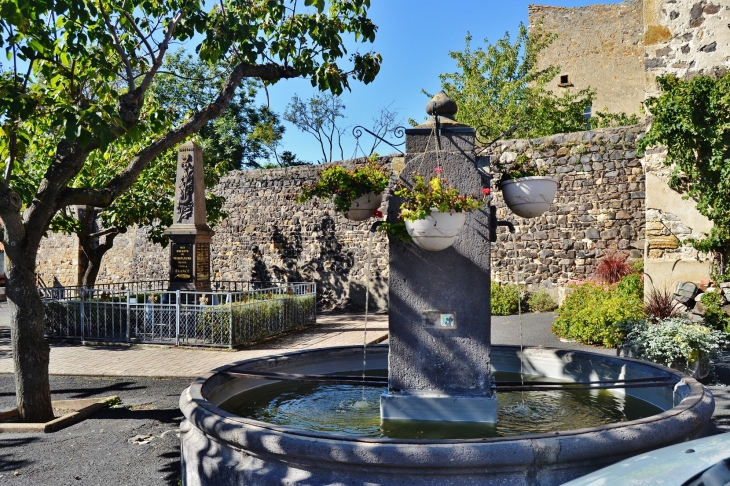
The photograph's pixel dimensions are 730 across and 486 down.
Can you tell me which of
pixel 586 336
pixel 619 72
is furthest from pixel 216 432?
pixel 619 72

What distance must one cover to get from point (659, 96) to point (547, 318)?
4.46 meters

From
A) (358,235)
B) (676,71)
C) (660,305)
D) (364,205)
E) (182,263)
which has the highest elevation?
(676,71)

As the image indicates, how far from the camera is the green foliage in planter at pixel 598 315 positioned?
8.38 metres

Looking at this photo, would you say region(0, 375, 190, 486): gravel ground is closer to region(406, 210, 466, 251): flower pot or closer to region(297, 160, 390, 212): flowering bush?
region(297, 160, 390, 212): flowering bush

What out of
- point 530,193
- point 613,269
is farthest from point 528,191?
point 613,269

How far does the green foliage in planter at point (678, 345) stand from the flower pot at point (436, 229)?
385cm

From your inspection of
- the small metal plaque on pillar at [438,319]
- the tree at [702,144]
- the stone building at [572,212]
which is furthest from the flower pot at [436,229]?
the tree at [702,144]

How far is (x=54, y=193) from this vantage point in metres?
5.36

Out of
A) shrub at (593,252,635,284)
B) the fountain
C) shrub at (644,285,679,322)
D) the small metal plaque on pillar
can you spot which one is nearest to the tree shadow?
the fountain

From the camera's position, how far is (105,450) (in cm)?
474

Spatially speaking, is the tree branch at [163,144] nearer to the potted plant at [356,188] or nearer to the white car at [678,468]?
the potted plant at [356,188]

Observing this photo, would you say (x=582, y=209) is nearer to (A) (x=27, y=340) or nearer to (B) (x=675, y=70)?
(B) (x=675, y=70)

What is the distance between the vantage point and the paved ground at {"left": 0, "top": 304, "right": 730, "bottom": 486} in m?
4.31

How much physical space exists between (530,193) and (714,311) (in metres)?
6.12
